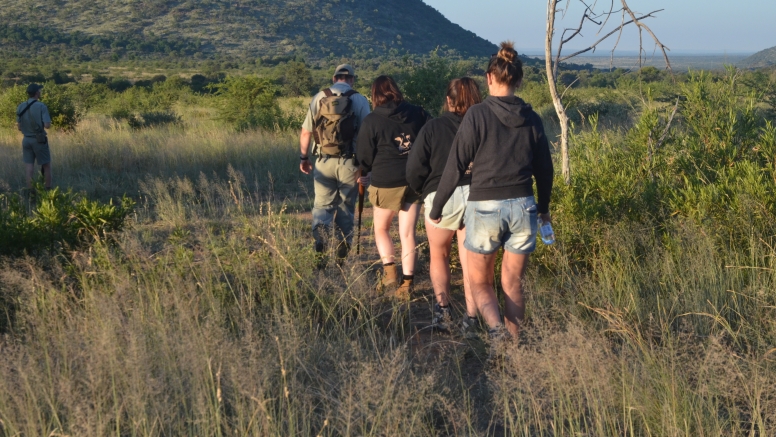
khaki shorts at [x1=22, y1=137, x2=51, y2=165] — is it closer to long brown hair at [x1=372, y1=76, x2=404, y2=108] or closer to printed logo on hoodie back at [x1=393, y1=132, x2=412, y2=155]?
long brown hair at [x1=372, y1=76, x2=404, y2=108]

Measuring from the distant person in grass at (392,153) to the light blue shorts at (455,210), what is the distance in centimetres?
82

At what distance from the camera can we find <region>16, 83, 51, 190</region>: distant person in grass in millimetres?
9898

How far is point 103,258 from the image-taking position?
4.85m

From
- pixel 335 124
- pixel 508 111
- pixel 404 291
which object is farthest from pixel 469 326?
pixel 335 124

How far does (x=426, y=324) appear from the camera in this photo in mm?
4973

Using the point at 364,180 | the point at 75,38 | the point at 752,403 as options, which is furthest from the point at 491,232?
the point at 75,38

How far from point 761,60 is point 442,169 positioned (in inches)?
155

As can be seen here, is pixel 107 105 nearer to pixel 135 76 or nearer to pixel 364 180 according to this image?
pixel 364 180

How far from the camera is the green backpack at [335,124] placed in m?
5.82

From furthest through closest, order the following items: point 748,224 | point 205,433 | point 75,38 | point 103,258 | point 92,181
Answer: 1. point 75,38
2. point 92,181
3. point 748,224
4. point 103,258
5. point 205,433

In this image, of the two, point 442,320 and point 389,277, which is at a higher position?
point 389,277

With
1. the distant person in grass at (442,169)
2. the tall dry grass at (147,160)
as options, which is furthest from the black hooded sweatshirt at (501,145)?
the tall dry grass at (147,160)

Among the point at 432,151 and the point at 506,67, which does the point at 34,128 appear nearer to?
the point at 432,151

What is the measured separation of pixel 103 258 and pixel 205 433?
232 centimetres
